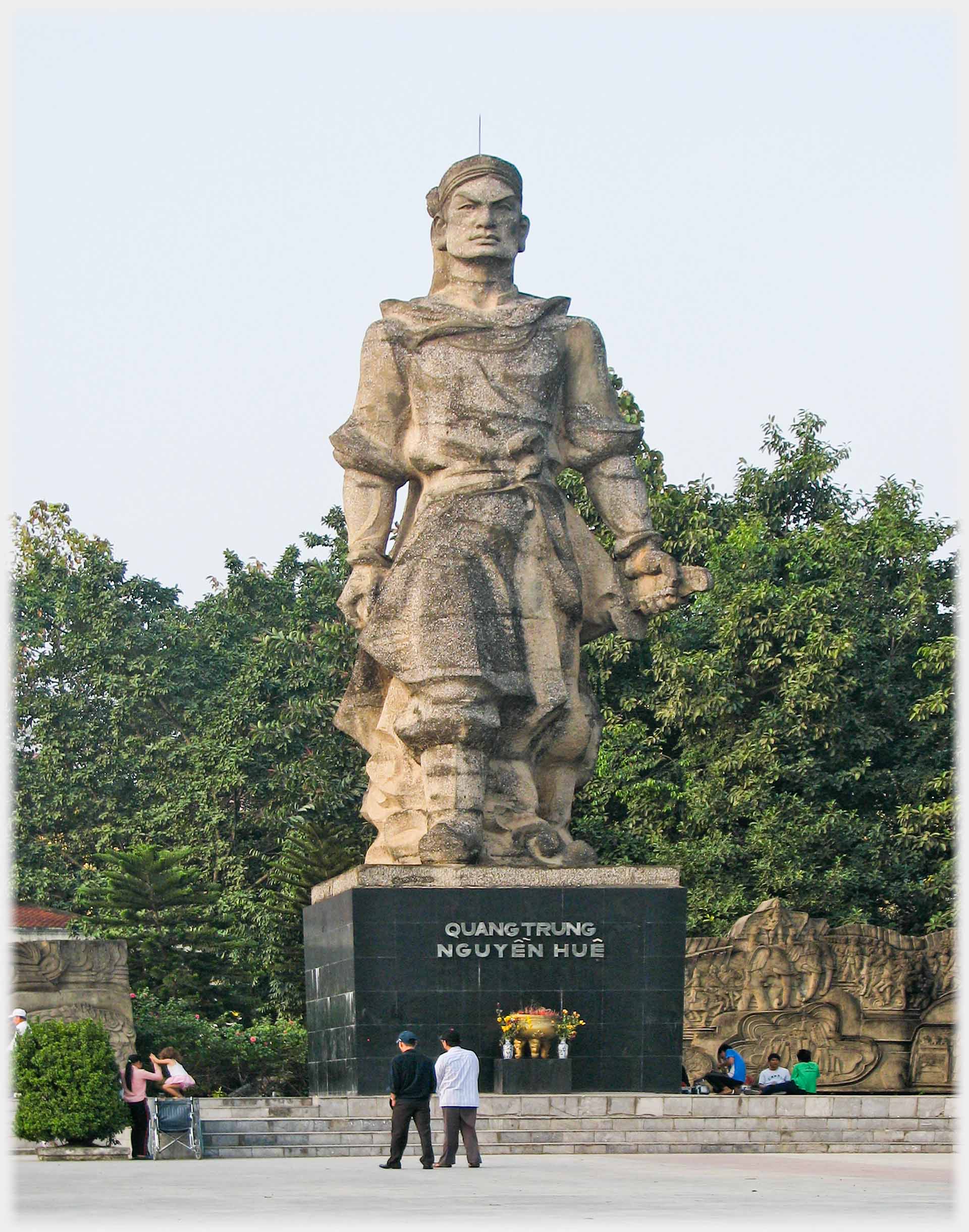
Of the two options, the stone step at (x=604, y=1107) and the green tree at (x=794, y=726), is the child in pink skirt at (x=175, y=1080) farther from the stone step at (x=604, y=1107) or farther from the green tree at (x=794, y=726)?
the green tree at (x=794, y=726)

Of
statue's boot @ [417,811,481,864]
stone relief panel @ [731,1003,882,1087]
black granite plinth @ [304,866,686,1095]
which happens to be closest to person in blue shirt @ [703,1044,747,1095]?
stone relief panel @ [731,1003,882,1087]

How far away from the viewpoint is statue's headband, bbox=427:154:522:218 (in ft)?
48.0

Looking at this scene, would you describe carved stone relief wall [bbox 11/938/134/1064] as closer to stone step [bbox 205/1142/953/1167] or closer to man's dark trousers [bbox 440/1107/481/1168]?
stone step [bbox 205/1142/953/1167]

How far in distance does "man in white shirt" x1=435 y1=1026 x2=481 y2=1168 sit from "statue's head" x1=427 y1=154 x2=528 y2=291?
584 centimetres

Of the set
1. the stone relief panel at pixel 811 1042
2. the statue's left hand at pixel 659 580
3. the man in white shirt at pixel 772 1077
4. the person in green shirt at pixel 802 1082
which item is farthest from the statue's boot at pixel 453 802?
the stone relief panel at pixel 811 1042

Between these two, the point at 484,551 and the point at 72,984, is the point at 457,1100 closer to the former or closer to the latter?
the point at 484,551

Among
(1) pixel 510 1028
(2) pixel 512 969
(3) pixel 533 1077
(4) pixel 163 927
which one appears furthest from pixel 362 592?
(4) pixel 163 927

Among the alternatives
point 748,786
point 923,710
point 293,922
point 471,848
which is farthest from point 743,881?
point 471,848

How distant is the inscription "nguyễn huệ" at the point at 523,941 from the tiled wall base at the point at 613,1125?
3.15 ft

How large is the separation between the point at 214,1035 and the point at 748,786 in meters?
7.83

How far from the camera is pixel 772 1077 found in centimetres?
1727

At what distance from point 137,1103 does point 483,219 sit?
632cm

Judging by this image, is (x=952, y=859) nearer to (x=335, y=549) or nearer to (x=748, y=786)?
(x=748, y=786)

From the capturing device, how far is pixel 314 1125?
41.3 feet
